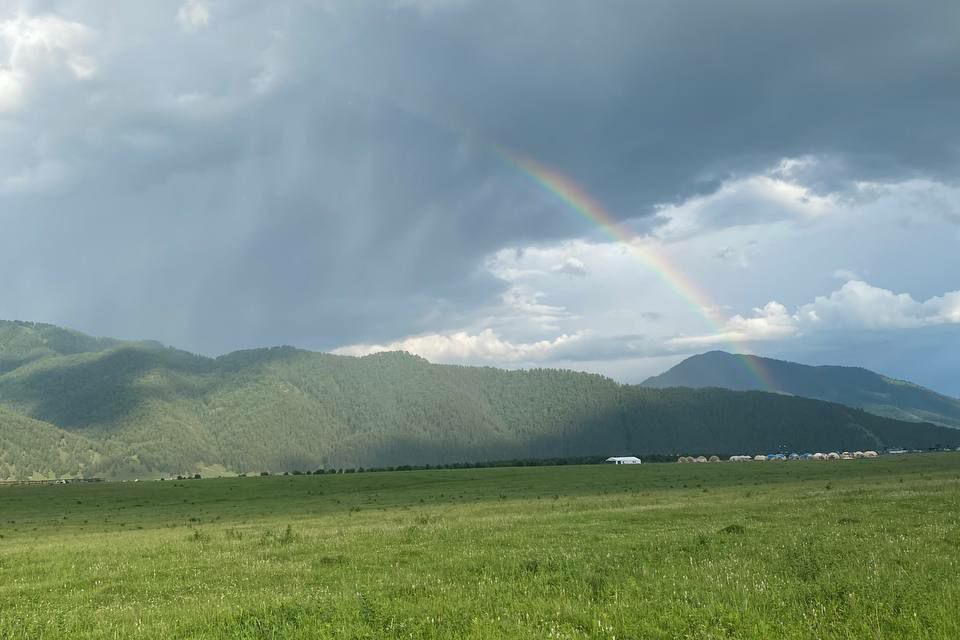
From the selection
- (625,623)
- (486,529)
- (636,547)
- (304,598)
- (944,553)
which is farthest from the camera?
(486,529)

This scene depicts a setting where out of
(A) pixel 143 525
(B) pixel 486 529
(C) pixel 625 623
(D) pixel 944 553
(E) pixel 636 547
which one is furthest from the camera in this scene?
(A) pixel 143 525

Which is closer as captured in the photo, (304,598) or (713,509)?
(304,598)

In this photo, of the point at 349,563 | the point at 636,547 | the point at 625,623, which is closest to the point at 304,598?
the point at 349,563

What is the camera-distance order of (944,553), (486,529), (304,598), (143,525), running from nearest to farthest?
1. (304,598)
2. (944,553)
3. (486,529)
4. (143,525)

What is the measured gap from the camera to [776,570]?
17844 mm

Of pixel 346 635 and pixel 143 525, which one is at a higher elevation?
pixel 346 635

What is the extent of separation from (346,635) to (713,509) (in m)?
29.5

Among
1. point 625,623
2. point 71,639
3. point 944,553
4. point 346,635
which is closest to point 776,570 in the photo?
point 944,553

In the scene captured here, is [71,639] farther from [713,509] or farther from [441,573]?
[713,509]

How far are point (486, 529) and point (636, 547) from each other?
35.5ft

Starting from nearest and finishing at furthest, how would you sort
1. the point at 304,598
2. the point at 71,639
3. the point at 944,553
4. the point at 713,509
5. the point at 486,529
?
the point at 71,639 → the point at 304,598 → the point at 944,553 → the point at 486,529 → the point at 713,509

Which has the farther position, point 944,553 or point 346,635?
point 944,553

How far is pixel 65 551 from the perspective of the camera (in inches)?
1308

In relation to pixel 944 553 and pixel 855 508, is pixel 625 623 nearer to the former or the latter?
pixel 944 553
